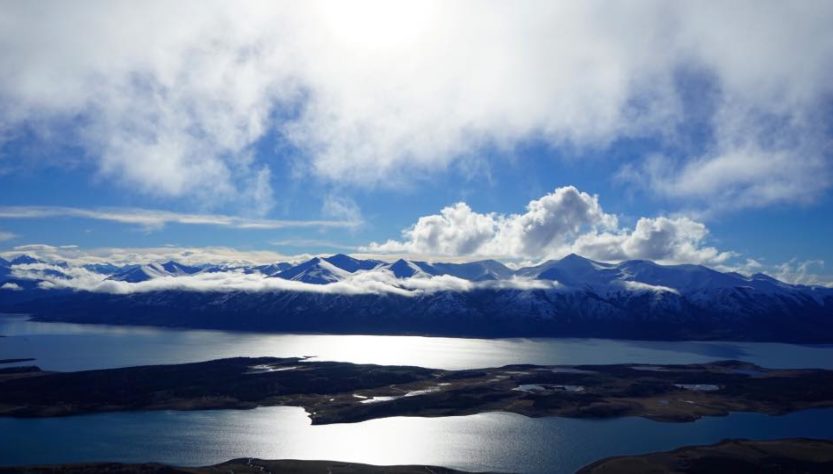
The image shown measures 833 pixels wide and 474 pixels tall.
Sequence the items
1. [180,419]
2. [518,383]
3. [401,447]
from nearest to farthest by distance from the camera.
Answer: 1. [401,447]
2. [180,419]
3. [518,383]

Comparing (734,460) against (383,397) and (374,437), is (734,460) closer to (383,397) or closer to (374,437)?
(374,437)

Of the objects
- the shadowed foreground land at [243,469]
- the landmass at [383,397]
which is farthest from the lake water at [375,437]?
the landmass at [383,397]

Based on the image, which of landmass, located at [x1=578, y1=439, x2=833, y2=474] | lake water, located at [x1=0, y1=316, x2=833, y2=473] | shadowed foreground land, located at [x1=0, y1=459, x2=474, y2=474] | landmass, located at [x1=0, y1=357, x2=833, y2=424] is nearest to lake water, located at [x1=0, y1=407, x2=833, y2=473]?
lake water, located at [x1=0, y1=316, x2=833, y2=473]

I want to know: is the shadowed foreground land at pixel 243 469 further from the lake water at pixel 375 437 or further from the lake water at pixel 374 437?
the lake water at pixel 375 437

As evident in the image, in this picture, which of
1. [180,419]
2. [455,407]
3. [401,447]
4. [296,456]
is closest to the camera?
[296,456]

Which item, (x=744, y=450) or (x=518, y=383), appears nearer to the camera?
(x=744, y=450)

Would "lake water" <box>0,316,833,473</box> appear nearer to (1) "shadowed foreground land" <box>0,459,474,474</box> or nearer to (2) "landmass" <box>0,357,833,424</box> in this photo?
(1) "shadowed foreground land" <box>0,459,474,474</box>

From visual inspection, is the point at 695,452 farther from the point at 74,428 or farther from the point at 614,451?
the point at 74,428

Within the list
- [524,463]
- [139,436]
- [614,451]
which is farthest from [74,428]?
[614,451]
